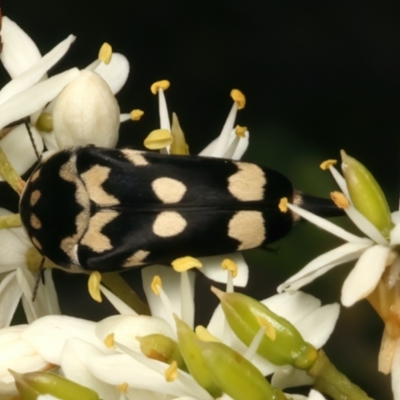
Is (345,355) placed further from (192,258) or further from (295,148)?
(192,258)

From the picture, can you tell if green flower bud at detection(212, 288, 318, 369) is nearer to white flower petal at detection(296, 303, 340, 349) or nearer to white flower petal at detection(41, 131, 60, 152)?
white flower petal at detection(296, 303, 340, 349)

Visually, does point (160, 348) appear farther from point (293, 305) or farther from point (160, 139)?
point (160, 139)

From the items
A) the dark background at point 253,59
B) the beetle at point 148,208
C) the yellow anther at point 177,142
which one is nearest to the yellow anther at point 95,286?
the beetle at point 148,208

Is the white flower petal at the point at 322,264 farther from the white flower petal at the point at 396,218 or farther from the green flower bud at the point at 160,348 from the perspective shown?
the green flower bud at the point at 160,348


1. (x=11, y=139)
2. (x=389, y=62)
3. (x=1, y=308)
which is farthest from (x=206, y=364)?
(x=389, y=62)

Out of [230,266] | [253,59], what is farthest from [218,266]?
[253,59]

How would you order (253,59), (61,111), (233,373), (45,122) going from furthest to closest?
(253,59) < (45,122) < (61,111) < (233,373)
